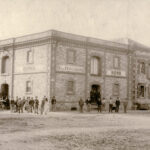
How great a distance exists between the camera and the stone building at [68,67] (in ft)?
98.4

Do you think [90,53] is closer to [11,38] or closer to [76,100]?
[76,100]

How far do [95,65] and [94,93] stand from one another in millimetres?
2976

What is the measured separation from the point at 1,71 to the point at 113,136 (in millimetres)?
23846

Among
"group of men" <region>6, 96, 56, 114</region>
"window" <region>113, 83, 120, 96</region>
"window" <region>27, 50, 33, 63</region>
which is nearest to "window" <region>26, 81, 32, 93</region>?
"window" <region>27, 50, 33, 63</region>

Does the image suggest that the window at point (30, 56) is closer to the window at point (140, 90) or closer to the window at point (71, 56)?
the window at point (71, 56)

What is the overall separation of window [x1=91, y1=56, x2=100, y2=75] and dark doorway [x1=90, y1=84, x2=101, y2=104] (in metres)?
1.39

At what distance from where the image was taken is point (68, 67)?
30.7 m

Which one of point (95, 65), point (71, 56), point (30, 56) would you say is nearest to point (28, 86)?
point (30, 56)

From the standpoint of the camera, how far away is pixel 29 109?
91.4 ft

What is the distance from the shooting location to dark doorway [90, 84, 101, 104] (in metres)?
33.0

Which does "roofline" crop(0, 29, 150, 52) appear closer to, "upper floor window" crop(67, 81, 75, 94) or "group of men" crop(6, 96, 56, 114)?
"upper floor window" crop(67, 81, 75, 94)

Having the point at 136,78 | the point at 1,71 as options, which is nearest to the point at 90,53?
the point at 136,78

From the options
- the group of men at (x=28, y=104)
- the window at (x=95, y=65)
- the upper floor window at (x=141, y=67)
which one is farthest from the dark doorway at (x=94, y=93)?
the upper floor window at (x=141, y=67)

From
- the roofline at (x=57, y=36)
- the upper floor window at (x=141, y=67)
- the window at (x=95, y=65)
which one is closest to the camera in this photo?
the roofline at (x=57, y=36)
